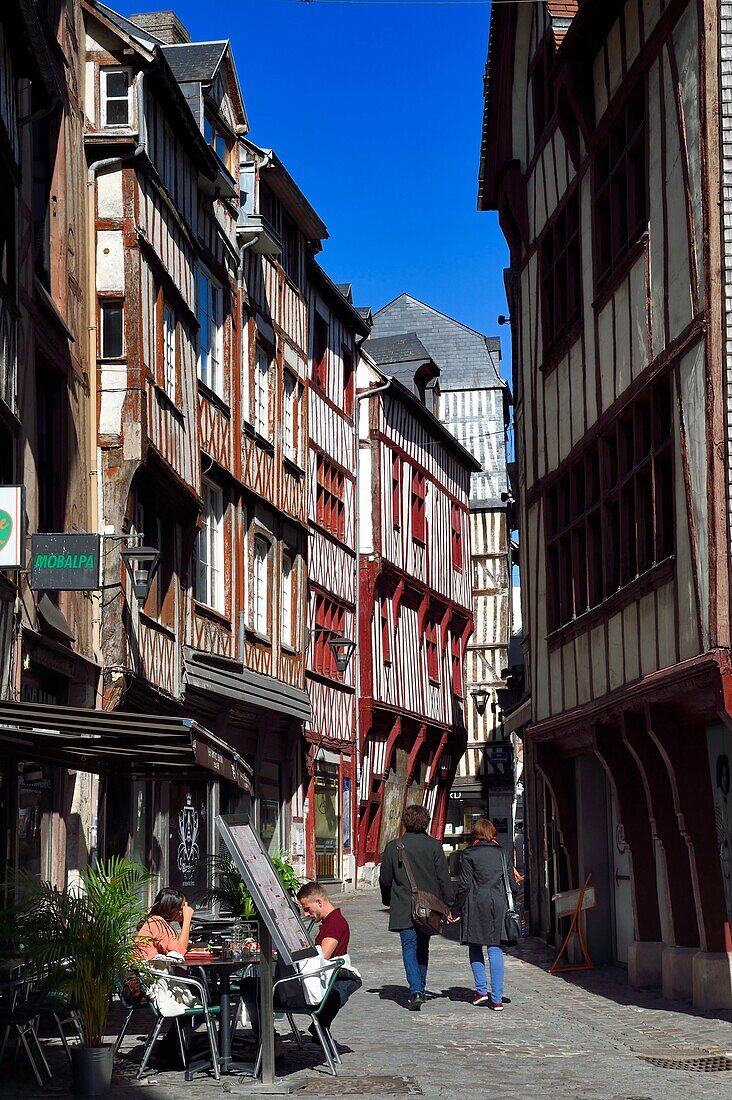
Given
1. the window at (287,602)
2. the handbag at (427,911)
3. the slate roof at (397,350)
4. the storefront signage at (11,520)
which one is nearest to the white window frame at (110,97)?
the storefront signage at (11,520)

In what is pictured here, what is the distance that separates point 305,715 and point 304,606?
2.14m

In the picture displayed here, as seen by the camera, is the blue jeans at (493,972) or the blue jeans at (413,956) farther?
the blue jeans at (413,956)

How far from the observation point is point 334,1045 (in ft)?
28.3

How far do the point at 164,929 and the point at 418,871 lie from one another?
315 cm

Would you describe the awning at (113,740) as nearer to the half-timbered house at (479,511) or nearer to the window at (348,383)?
the window at (348,383)

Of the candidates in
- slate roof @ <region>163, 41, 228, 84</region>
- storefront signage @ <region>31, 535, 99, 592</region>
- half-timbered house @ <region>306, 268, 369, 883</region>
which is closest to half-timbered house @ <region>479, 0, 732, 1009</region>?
storefront signage @ <region>31, 535, 99, 592</region>

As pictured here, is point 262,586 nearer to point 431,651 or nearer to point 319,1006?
point 431,651

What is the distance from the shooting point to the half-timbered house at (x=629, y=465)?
10.4 meters

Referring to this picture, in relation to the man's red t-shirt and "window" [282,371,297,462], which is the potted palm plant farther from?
"window" [282,371,297,462]

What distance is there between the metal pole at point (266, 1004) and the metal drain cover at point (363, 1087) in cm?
20

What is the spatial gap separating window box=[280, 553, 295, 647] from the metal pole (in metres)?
16.8

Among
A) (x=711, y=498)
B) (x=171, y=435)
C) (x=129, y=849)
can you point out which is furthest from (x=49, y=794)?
(x=711, y=498)

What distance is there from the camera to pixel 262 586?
2359 centimetres

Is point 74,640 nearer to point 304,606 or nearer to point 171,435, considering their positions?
point 171,435
